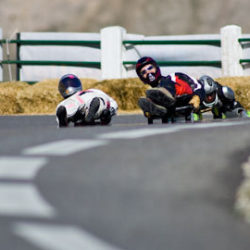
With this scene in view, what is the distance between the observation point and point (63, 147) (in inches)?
117

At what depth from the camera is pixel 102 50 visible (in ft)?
50.6

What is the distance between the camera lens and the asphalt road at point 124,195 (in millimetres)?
1811

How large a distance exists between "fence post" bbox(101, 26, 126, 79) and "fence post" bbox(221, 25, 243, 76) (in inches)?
90.6

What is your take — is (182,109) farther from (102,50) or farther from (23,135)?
(102,50)

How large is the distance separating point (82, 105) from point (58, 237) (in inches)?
232

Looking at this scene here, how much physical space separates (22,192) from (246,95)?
33.0 feet

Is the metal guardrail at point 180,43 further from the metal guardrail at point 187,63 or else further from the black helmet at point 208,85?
the black helmet at point 208,85

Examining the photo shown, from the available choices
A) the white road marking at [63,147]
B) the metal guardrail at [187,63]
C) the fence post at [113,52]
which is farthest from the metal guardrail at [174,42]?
the white road marking at [63,147]

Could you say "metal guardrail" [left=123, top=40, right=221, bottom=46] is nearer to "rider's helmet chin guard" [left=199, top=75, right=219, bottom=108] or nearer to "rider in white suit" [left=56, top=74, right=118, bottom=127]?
"rider's helmet chin guard" [left=199, top=75, right=219, bottom=108]

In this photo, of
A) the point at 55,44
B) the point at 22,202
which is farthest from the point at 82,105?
the point at 55,44

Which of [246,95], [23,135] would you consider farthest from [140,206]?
[246,95]

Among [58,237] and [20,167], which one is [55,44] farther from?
[58,237]

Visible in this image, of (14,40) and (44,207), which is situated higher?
(14,40)

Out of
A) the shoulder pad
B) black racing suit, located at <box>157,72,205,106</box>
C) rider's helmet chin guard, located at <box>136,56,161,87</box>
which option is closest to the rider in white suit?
rider's helmet chin guard, located at <box>136,56,161,87</box>
